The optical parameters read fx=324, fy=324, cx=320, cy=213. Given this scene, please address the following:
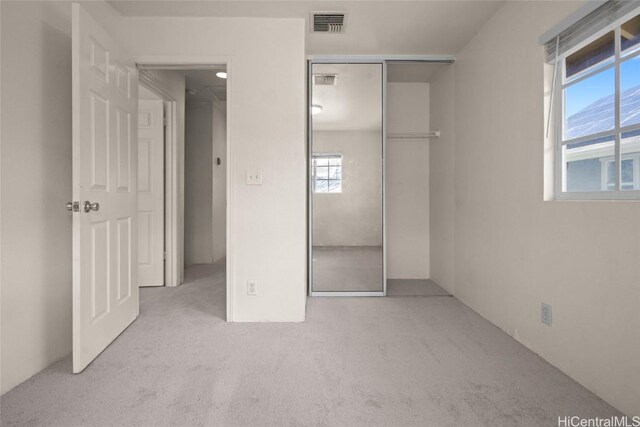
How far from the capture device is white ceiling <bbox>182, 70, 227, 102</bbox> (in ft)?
12.2

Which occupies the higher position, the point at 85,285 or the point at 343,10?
the point at 343,10

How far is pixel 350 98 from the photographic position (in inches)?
127

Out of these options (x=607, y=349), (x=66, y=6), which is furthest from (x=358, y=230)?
(x=66, y=6)

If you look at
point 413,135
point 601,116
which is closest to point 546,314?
point 601,116

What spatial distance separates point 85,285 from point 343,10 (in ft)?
8.05

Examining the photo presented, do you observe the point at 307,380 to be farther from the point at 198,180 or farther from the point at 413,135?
the point at 198,180

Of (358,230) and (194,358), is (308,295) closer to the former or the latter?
(358,230)

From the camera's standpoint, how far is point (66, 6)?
6.31 feet

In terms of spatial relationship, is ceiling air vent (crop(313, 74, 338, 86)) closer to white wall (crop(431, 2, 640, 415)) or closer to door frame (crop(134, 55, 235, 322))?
door frame (crop(134, 55, 235, 322))

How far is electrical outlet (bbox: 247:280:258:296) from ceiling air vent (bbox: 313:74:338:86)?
6.46 feet

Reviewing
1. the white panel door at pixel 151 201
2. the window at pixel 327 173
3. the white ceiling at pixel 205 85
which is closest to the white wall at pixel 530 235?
the window at pixel 327 173

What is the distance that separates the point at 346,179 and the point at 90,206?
2.13 meters

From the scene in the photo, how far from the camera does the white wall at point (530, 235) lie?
146 cm

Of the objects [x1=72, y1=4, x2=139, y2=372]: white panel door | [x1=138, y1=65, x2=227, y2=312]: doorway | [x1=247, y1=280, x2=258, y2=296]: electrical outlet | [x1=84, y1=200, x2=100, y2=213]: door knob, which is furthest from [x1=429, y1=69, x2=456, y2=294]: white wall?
[x1=84, y1=200, x2=100, y2=213]: door knob
